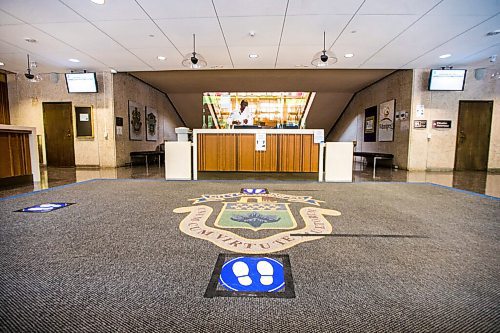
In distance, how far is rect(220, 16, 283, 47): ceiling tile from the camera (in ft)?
15.7

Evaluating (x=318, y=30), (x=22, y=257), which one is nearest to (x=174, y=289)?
(x=22, y=257)

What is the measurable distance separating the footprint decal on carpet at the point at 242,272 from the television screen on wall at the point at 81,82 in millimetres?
9122

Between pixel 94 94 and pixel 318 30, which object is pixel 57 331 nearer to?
pixel 318 30

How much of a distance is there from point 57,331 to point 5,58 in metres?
9.42

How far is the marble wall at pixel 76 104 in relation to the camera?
28.5 feet

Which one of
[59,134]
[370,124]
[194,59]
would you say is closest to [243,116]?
[194,59]

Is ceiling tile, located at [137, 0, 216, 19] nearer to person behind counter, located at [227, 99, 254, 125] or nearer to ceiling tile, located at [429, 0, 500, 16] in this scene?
person behind counter, located at [227, 99, 254, 125]

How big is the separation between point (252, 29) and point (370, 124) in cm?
797

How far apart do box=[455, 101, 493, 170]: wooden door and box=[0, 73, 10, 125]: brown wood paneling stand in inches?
637

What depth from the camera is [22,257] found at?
1824 mm

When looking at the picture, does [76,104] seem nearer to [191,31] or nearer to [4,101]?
[4,101]

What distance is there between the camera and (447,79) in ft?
25.2

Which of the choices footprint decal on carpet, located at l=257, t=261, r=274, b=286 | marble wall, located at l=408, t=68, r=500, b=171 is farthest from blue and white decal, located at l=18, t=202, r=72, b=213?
marble wall, located at l=408, t=68, r=500, b=171

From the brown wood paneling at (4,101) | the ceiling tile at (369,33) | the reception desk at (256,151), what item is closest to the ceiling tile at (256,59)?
the ceiling tile at (369,33)
